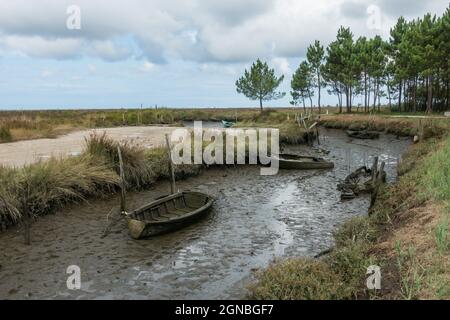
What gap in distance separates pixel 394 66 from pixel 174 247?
182 ft

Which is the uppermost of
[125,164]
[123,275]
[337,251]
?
[125,164]

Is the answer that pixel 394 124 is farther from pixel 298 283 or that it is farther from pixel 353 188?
pixel 298 283

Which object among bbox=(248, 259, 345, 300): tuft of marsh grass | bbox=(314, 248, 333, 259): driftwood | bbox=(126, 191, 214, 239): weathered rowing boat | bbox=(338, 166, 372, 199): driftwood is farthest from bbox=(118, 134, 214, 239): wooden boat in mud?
bbox=(338, 166, 372, 199): driftwood

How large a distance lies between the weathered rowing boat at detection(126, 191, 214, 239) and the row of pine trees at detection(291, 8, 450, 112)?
40.0 meters

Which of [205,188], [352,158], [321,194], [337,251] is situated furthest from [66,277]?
[352,158]

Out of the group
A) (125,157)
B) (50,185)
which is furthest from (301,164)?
(50,185)

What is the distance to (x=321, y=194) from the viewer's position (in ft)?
66.0

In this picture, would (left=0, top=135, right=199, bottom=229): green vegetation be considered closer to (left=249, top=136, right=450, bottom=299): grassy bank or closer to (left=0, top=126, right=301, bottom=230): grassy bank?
(left=0, top=126, right=301, bottom=230): grassy bank

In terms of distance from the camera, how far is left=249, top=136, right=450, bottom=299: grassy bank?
7.33 m

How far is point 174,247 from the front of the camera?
1238 centimetres

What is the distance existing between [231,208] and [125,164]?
5.54 metres

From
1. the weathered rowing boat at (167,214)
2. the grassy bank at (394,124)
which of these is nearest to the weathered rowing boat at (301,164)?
the grassy bank at (394,124)
